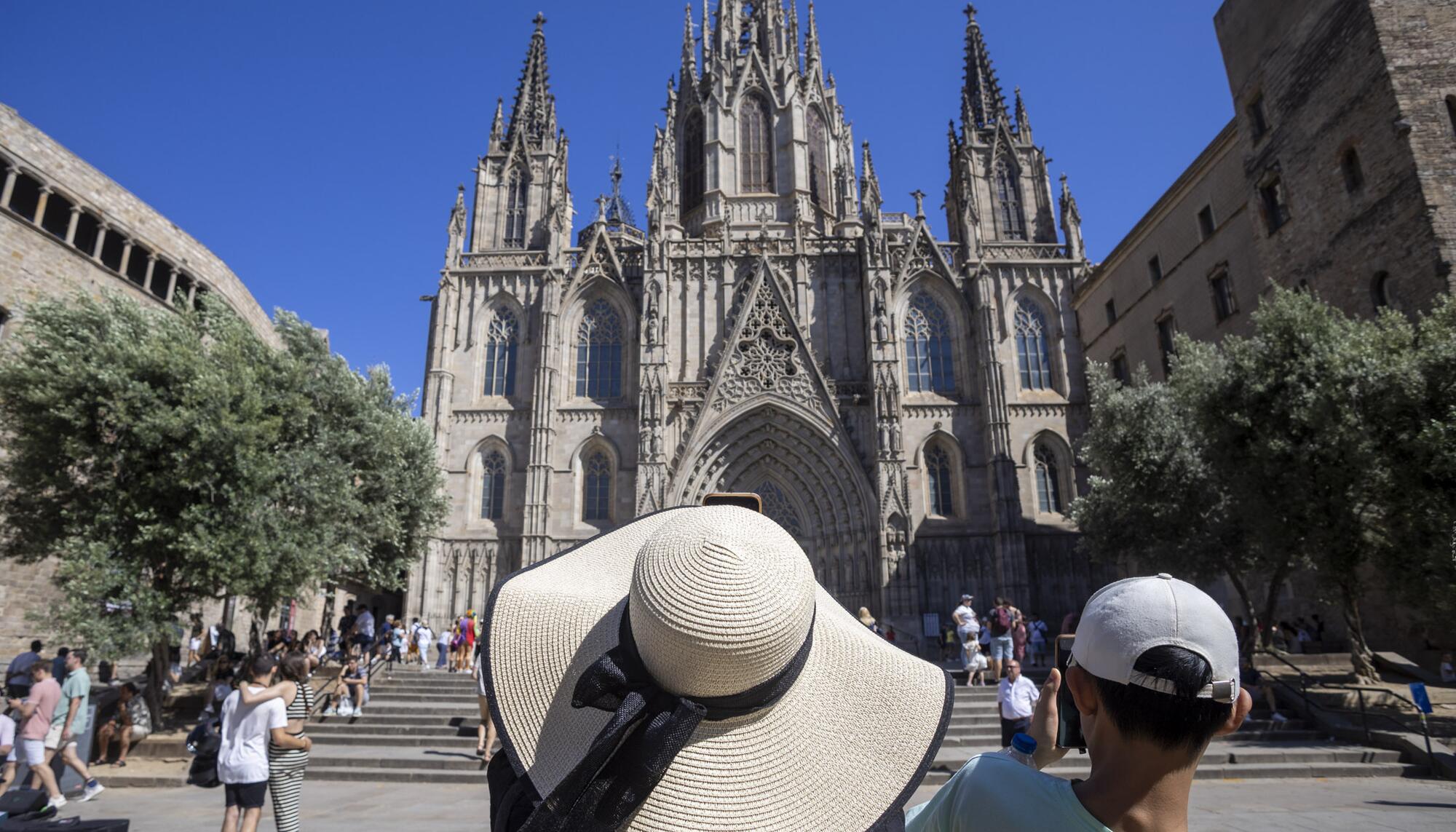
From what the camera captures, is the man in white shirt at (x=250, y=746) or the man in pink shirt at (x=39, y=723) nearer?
the man in white shirt at (x=250, y=746)

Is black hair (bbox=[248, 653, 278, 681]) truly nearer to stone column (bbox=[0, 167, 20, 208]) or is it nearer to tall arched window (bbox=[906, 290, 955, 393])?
stone column (bbox=[0, 167, 20, 208])

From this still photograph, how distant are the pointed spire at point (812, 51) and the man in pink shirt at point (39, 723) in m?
35.0

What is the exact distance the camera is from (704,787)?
1.65 metres

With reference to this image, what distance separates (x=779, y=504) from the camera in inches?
1124

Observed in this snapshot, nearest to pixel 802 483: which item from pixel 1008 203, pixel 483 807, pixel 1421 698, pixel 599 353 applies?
pixel 599 353

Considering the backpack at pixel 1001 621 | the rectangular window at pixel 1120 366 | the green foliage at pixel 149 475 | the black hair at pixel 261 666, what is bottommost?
the backpack at pixel 1001 621

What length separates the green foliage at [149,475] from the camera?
42.0ft

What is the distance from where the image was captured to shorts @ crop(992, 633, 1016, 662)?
15.5 metres

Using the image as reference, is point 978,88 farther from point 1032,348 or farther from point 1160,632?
point 1160,632

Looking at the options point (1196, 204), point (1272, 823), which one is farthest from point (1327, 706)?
point (1196, 204)

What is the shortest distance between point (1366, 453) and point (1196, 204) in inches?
651

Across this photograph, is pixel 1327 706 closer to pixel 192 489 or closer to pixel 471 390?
pixel 192 489

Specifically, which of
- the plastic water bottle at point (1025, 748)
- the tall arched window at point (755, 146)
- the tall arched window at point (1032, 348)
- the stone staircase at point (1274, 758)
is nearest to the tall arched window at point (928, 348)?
the tall arched window at point (1032, 348)

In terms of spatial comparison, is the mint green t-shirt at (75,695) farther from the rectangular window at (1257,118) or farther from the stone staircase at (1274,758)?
the rectangular window at (1257,118)
